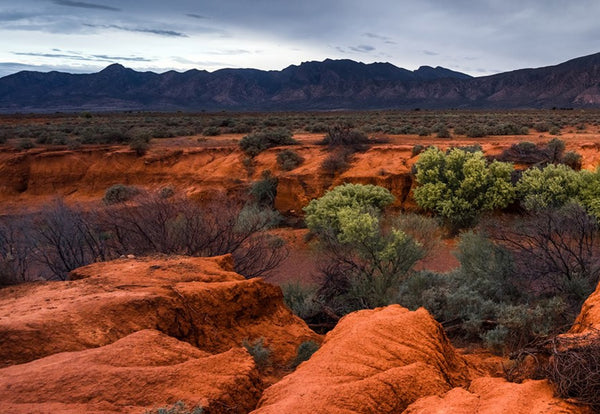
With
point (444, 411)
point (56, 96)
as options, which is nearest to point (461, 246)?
point (444, 411)

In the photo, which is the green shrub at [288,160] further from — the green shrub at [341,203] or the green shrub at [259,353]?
the green shrub at [259,353]

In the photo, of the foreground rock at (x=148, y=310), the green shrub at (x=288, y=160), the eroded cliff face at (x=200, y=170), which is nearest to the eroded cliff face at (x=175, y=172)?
the eroded cliff face at (x=200, y=170)

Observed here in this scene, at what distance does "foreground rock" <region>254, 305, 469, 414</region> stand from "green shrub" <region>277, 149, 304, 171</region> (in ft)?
51.9

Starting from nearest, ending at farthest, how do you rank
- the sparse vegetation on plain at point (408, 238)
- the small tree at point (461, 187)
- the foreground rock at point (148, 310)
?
the foreground rock at point (148, 310) < the sparse vegetation on plain at point (408, 238) < the small tree at point (461, 187)

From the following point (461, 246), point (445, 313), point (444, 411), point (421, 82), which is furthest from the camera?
point (421, 82)

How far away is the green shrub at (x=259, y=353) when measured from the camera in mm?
5714

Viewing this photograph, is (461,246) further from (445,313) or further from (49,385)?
(49,385)

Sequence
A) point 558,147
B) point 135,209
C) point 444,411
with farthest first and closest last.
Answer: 1. point 558,147
2. point 135,209
3. point 444,411

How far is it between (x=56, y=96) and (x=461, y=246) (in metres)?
157

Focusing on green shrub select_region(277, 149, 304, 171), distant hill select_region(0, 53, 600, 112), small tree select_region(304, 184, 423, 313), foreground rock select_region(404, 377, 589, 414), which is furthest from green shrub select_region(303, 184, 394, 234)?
distant hill select_region(0, 53, 600, 112)

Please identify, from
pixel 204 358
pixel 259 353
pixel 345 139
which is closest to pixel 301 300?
pixel 259 353

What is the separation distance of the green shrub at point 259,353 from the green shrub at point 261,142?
58.3ft

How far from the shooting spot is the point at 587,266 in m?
8.72

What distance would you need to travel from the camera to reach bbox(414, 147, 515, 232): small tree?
637 inches
